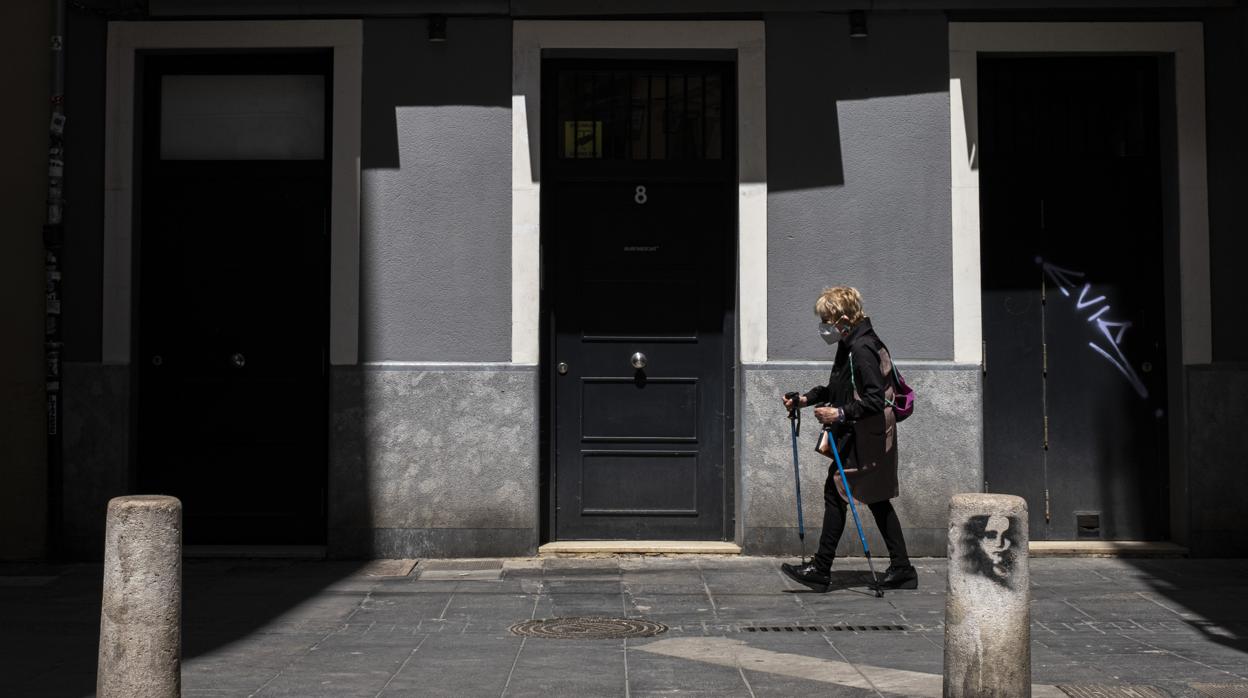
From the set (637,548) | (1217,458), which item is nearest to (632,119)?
(637,548)

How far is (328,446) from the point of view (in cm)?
1088

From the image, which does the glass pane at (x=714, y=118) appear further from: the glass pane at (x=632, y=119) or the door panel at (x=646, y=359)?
the door panel at (x=646, y=359)

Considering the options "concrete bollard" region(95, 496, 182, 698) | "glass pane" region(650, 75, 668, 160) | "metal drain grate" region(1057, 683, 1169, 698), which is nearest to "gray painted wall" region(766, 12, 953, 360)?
"glass pane" region(650, 75, 668, 160)

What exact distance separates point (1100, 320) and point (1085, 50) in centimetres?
206

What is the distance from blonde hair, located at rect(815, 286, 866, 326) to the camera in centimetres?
923

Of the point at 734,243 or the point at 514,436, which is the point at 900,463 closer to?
the point at 734,243

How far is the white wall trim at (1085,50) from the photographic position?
1081 centimetres

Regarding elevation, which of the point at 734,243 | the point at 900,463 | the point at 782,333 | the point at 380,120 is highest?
the point at 380,120

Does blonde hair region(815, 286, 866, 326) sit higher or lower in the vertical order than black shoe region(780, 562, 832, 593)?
higher

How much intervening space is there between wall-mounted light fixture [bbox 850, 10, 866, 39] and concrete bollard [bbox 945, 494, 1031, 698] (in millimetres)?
5806

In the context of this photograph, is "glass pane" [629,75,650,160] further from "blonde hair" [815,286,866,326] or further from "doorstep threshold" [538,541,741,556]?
"doorstep threshold" [538,541,741,556]

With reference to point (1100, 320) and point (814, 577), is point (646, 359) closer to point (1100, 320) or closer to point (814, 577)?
point (814, 577)

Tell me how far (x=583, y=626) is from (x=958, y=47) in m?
5.47

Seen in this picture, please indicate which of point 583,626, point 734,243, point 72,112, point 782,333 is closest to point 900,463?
point 782,333
